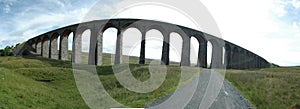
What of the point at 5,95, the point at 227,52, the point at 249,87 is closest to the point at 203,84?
the point at 249,87

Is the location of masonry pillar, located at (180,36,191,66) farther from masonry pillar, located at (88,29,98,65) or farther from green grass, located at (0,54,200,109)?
green grass, located at (0,54,200,109)

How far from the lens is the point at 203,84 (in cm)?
2184

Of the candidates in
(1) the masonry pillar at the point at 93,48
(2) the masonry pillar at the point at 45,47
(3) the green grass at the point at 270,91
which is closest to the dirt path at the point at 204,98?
(3) the green grass at the point at 270,91

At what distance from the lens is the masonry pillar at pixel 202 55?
165 feet

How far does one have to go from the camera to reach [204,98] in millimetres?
17688

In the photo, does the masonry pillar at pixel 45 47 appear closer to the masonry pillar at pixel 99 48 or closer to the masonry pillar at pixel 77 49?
the masonry pillar at pixel 77 49

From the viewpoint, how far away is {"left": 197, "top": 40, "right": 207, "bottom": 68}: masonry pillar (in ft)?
165

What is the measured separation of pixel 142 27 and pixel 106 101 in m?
31.2

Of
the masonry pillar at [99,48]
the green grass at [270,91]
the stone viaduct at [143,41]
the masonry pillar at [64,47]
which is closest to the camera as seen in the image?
the green grass at [270,91]

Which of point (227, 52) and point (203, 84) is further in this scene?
point (227, 52)

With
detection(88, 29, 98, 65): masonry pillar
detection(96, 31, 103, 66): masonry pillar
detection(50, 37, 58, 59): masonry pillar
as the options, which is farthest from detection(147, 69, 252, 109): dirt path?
detection(50, 37, 58, 59): masonry pillar

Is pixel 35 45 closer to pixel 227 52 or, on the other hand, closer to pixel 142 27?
pixel 142 27

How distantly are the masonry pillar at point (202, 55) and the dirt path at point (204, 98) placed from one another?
28396mm

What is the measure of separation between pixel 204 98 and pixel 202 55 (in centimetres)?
3402
